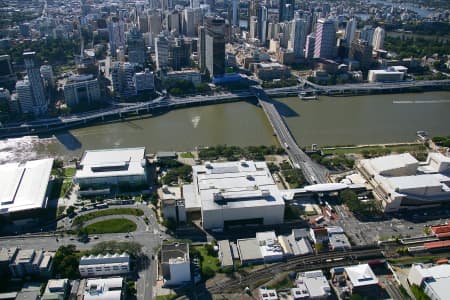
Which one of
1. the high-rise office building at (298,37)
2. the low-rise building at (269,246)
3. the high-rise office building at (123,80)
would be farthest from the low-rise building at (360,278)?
the high-rise office building at (298,37)

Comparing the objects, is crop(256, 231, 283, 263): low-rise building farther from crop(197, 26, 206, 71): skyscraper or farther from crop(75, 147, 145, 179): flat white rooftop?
crop(197, 26, 206, 71): skyscraper

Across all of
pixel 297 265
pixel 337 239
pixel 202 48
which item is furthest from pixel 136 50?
pixel 297 265

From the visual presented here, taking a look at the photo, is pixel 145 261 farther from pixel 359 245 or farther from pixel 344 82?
pixel 344 82

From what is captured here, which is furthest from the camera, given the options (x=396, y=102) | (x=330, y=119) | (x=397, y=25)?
(x=397, y=25)

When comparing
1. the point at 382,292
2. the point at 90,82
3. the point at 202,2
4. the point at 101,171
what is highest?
the point at 202,2

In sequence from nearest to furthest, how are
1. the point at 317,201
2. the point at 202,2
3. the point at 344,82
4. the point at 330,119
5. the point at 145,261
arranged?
the point at 145,261 < the point at 317,201 < the point at 330,119 < the point at 344,82 < the point at 202,2

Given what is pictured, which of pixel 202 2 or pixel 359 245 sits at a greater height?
pixel 202 2

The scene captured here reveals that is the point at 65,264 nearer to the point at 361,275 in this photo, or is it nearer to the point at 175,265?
the point at 175,265

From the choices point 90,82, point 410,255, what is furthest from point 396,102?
point 90,82

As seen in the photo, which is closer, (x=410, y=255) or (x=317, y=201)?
(x=410, y=255)
